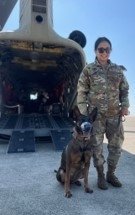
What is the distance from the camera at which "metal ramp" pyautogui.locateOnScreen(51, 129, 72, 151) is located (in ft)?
22.0

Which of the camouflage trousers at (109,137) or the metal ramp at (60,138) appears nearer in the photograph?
the camouflage trousers at (109,137)

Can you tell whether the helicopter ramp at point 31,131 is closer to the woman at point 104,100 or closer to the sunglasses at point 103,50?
the woman at point 104,100

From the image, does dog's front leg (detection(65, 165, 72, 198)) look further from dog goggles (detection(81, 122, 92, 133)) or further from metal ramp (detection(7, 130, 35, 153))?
metal ramp (detection(7, 130, 35, 153))

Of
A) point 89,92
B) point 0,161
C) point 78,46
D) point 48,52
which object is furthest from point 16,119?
point 89,92

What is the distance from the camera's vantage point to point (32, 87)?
1309 cm

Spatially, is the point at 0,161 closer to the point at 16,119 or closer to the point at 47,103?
the point at 16,119

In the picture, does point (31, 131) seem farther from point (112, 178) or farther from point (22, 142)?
point (112, 178)

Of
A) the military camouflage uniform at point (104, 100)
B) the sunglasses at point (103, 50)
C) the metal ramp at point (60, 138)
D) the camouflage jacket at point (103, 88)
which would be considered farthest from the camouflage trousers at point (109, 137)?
the metal ramp at point (60, 138)

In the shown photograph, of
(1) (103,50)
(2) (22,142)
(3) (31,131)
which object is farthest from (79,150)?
(3) (31,131)

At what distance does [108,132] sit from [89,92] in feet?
1.79

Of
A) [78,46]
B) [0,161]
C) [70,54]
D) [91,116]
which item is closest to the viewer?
[91,116]

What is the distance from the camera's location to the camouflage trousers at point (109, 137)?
397 cm

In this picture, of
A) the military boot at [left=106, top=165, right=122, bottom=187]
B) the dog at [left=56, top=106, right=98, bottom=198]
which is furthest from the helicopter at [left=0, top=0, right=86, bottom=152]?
the dog at [left=56, top=106, right=98, bottom=198]

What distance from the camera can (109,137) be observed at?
4.07 m
